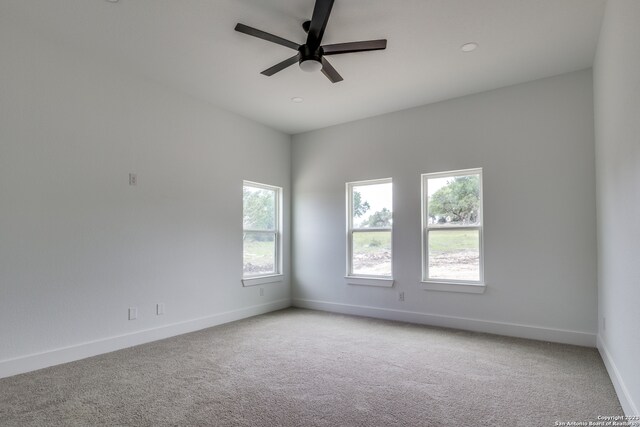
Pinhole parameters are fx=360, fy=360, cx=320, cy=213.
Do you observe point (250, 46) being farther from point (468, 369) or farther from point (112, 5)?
point (468, 369)

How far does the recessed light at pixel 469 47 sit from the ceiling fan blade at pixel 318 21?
4.75 ft

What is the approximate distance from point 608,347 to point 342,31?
138 inches

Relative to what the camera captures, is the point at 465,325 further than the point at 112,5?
Yes

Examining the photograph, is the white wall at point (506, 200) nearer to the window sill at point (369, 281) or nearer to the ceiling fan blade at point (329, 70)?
the window sill at point (369, 281)

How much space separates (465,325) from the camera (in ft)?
14.3

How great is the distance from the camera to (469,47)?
3346 mm

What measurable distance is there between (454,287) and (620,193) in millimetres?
2279

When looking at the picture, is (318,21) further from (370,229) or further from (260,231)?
(260,231)

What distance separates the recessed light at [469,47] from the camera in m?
3.29

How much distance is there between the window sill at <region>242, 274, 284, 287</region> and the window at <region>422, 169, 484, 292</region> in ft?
7.37

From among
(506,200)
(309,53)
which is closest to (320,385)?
(309,53)

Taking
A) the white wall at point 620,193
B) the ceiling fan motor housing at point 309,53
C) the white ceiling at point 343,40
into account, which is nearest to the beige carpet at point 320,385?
the white wall at point 620,193

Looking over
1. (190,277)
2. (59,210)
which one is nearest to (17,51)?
(59,210)

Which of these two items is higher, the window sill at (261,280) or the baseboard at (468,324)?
the window sill at (261,280)
